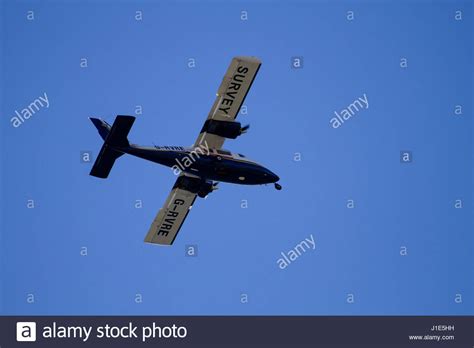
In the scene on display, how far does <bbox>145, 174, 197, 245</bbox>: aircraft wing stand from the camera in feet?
254

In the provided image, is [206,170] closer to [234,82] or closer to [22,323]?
[234,82]

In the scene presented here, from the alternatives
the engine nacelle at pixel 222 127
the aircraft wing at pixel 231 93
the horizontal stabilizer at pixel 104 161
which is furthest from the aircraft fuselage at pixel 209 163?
the engine nacelle at pixel 222 127

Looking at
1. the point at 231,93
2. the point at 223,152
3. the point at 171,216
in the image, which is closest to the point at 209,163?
the point at 223,152

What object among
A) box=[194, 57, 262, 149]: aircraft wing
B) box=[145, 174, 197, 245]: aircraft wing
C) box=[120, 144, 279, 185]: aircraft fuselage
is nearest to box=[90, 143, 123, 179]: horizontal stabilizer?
box=[120, 144, 279, 185]: aircraft fuselage

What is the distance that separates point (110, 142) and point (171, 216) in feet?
29.8

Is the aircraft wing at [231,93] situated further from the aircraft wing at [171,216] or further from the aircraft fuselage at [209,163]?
the aircraft wing at [171,216]

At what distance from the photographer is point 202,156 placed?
7381cm

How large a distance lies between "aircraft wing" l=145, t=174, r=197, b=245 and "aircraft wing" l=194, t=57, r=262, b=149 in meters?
4.10

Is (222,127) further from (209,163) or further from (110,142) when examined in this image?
(110,142)

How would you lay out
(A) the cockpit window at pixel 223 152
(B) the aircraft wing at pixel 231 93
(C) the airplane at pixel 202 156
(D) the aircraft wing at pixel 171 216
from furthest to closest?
(D) the aircraft wing at pixel 171 216 → (A) the cockpit window at pixel 223 152 → (B) the aircraft wing at pixel 231 93 → (C) the airplane at pixel 202 156

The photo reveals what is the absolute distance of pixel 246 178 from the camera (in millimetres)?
75875

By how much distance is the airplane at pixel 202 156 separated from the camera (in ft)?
236

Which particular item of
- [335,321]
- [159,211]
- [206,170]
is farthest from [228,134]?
[335,321]

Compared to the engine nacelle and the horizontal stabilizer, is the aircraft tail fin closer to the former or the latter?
the horizontal stabilizer
